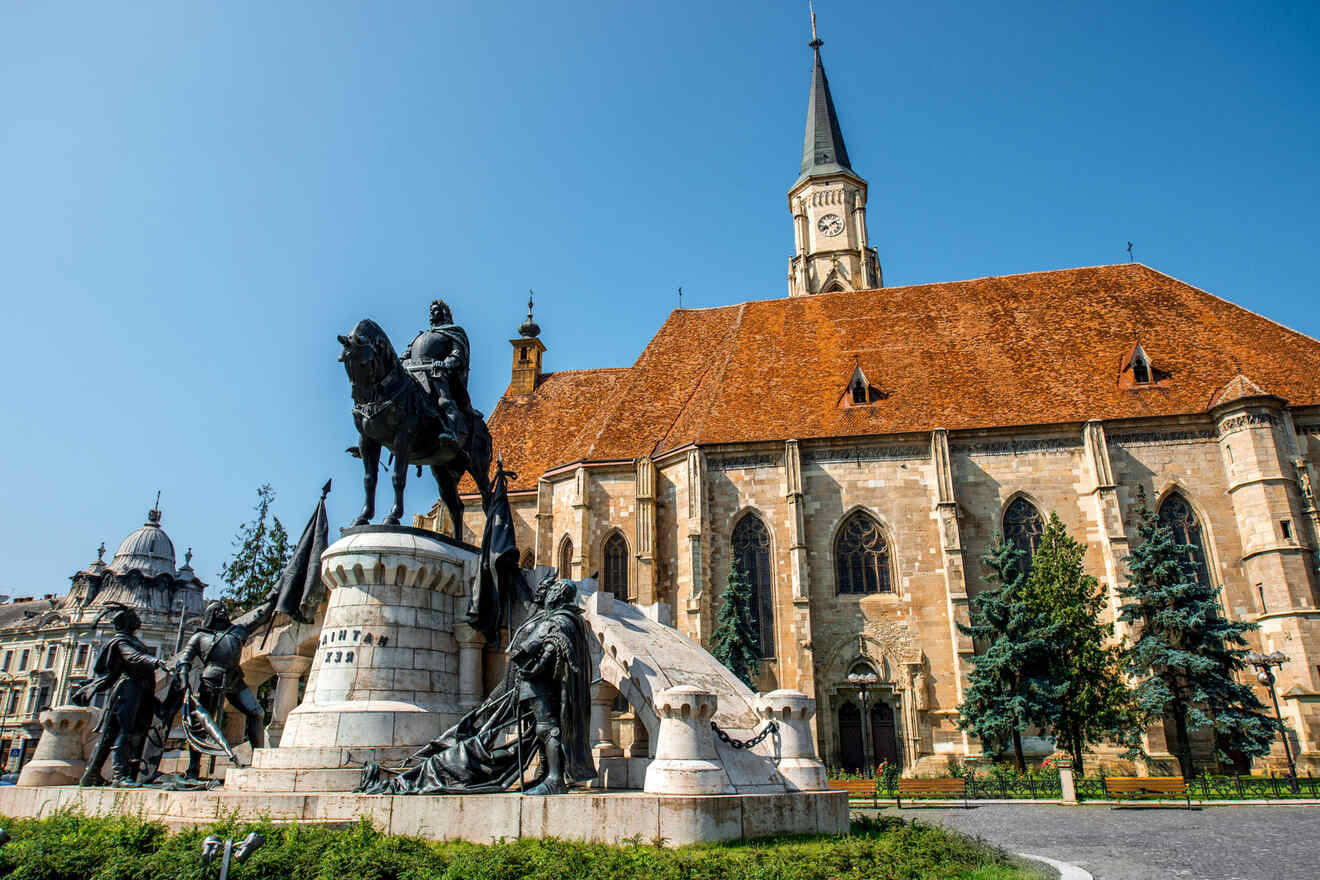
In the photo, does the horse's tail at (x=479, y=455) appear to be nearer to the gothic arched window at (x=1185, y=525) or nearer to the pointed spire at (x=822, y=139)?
the gothic arched window at (x=1185, y=525)

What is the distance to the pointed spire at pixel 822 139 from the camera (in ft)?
160

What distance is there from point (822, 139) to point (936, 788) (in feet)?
131

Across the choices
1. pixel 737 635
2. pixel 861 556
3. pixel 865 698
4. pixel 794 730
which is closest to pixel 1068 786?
pixel 865 698

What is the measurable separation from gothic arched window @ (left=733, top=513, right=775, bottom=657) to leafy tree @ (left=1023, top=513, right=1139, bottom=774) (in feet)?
24.4

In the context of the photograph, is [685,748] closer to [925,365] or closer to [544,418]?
[925,365]

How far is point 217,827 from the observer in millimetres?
7664

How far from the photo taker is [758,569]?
27.2 metres

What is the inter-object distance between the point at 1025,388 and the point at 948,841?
2200 cm

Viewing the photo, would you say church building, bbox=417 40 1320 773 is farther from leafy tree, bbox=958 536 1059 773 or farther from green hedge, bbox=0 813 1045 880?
green hedge, bbox=0 813 1045 880

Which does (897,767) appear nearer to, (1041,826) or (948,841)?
(1041,826)

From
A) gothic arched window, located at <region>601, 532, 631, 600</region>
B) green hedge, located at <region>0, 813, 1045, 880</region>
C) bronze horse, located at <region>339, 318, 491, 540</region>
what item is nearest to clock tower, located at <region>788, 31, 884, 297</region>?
gothic arched window, located at <region>601, 532, 631, 600</region>

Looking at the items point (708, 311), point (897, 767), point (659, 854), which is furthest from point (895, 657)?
point (659, 854)

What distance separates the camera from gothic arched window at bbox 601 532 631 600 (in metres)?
28.4

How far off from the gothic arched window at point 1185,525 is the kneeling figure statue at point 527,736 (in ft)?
72.7
